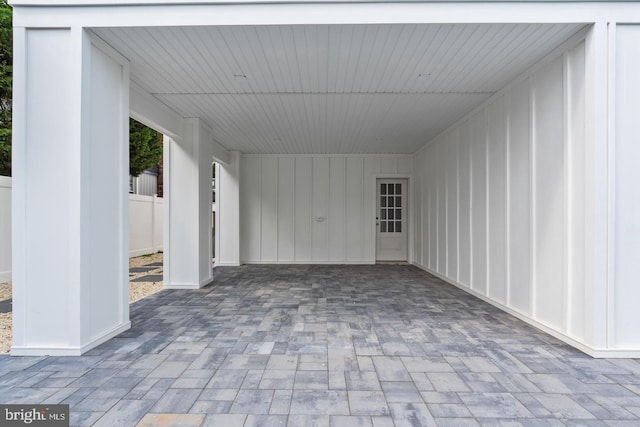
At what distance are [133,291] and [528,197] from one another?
5225 millimetres

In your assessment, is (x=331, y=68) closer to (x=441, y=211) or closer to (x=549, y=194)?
(x=549, y=194)

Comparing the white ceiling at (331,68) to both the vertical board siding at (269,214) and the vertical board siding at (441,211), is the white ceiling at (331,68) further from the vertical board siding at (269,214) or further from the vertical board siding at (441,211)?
the vertical board siding at (269,214)

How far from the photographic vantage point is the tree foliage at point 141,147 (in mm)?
8875

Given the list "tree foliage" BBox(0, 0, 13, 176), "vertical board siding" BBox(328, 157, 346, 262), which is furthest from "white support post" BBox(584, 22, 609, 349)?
"tree foliage" BBox(0, 0, 13, 176)

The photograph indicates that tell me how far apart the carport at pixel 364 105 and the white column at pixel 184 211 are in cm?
68

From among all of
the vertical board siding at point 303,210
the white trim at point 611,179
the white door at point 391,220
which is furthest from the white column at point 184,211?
the white trim at point 611,179

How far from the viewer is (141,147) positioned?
909 centimetres

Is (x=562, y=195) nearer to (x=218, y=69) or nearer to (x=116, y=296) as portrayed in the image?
(x=218, y=69)

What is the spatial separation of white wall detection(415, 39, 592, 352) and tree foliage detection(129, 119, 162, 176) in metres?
7.31

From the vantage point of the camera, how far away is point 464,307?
4.35 m

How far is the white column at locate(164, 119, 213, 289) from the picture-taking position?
213 inches

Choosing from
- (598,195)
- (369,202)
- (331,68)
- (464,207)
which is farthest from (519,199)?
(369,202)

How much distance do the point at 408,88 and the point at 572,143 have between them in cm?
181

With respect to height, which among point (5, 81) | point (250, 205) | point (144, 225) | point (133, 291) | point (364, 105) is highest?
point (5, 81)
